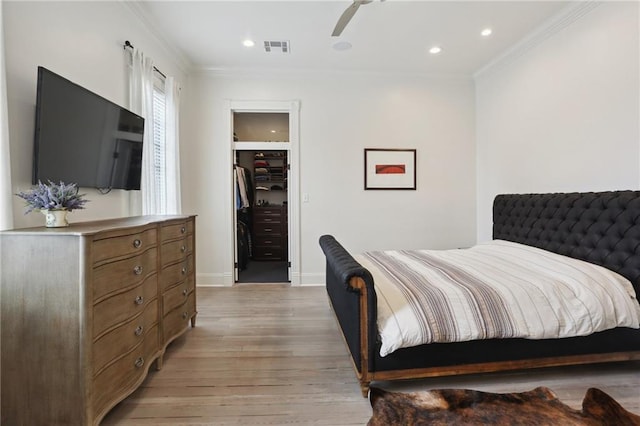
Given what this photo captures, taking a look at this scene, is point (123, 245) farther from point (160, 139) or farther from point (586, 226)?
point (586, 226)

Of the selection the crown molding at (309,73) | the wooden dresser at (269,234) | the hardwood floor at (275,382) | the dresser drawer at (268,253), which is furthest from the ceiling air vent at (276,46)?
the dresser drawer at (268,253)

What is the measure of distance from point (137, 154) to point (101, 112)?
50 centimetres

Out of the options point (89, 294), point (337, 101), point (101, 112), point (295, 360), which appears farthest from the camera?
point (337, 101)

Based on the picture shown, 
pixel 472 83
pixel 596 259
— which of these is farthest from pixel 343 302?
pixel 472 83

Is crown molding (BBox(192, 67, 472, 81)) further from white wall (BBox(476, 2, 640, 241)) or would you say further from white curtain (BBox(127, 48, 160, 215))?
white curtain (BBox(127, 48, 160, 215))

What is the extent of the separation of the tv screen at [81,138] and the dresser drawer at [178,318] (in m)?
1.08

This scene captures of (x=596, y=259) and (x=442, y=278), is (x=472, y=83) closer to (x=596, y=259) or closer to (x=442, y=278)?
(x=596, y=259)

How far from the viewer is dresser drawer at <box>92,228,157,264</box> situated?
137 centimetres

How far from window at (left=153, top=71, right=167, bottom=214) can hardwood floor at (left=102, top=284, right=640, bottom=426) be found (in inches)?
56.1

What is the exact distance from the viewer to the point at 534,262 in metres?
2.22

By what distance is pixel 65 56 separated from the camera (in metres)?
1.83

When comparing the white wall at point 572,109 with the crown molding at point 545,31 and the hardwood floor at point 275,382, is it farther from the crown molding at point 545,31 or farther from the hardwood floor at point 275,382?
the hardwood floor at point 275,382

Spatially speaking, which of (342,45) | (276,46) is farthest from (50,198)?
(342,45)

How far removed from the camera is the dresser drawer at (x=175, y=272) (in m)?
2.07
